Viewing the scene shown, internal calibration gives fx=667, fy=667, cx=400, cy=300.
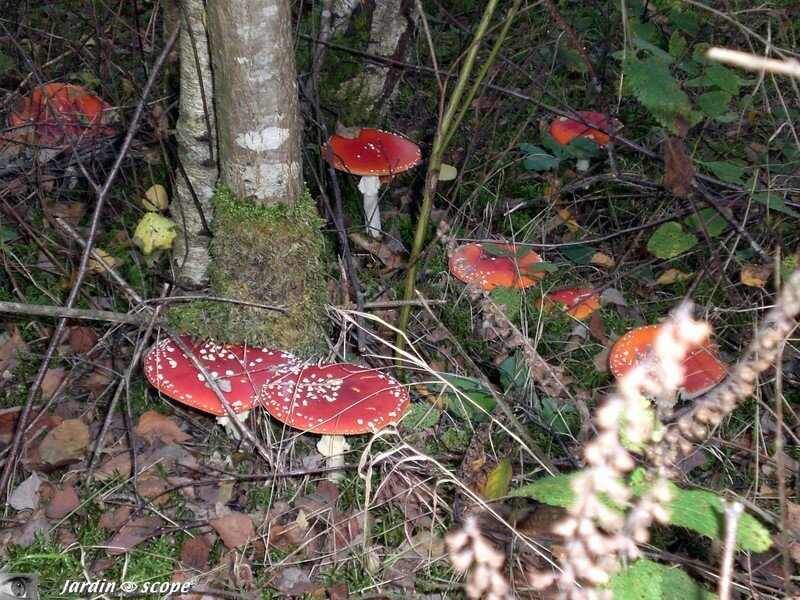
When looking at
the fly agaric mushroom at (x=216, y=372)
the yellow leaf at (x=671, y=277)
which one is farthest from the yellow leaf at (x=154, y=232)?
the yellow leaf at (x=671, y=277)

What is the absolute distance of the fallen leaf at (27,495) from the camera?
274cm

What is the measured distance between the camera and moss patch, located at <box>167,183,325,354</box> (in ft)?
9.64

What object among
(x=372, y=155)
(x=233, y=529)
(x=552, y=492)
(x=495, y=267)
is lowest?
(x=233, y=529)

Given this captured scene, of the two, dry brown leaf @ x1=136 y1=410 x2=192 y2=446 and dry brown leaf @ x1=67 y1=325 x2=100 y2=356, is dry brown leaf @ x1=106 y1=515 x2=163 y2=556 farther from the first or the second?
dry brown leaf @ x1=67 y1=325 x2=100 y2=356

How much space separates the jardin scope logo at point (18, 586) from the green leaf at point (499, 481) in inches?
65.0

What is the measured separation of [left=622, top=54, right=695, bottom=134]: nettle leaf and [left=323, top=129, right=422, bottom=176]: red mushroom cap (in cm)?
153

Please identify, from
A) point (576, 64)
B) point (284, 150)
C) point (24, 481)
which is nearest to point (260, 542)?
point (24, 481)

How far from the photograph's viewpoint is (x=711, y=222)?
3.63 metres

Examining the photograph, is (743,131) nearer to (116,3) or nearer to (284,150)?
(284,150)

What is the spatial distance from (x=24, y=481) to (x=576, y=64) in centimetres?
408

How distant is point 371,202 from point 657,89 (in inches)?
80.4

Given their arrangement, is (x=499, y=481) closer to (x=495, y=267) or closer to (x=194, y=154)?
(x=495, y=267)

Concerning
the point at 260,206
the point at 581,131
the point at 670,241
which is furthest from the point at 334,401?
the point at 581,131

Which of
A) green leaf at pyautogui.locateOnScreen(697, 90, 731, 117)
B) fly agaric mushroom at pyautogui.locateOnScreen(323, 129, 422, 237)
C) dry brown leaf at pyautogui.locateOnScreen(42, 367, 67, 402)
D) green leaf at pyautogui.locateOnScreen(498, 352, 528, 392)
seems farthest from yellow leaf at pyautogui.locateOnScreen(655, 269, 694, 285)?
dry brown leaf at pyautogui.locateOnScreen(42, 367, 67, 402)
